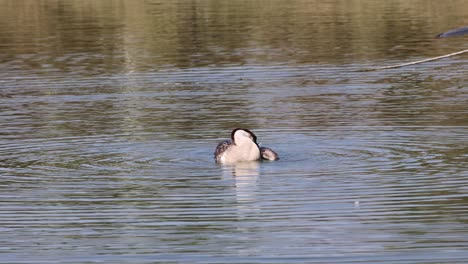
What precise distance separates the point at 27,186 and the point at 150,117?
6.56 metres

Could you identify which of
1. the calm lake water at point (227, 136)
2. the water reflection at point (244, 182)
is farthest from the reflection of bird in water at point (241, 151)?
the calm lake water at point (227, 136)

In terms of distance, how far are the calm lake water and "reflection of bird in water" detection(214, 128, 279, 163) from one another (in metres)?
0.20

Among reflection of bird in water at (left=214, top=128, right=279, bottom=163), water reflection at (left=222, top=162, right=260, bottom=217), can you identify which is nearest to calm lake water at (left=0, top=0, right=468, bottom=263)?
water reflection at (left=222, top=162, right=260, bottom=217)

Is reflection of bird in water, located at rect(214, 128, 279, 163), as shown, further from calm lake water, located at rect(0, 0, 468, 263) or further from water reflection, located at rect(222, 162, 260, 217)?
calm lake water, located at rect(0, 0, 468, 263)

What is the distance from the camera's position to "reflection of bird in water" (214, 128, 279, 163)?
1758 cm

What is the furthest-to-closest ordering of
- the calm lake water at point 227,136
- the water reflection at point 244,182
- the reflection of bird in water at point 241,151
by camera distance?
1. the reflection of bird in water at point 241,151
2. the water reflection at point 244,182
3. the calm lake water at point 227,136

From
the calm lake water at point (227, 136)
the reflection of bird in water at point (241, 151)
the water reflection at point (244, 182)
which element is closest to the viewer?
the calm lake water at point (227, 136)

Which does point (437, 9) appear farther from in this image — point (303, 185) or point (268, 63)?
point (303, 185)

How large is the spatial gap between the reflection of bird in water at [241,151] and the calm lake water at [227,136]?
0.65 ft

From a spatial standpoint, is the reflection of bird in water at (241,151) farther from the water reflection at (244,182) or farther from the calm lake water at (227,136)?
the calm lake water at (227,136)

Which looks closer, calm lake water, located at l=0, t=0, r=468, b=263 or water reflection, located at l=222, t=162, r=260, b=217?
calm lake water, located at l=0, t=0, r=468, b=263

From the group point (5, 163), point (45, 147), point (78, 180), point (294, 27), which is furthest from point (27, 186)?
point (294, 27)

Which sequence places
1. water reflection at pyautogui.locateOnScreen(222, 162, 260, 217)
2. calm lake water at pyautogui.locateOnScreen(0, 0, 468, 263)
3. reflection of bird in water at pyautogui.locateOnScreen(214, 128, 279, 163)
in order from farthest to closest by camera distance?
reflection of bird in water at pyautogui.locateOnScreen(214, 128, 279, 163) < water reflection at pyautogui.locateOnScreen(222, 162, 260, 217) < calm lake water at pyautogui.locateOnScreen(0, 0, 468, 263)

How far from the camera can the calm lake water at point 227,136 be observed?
41.3ft
